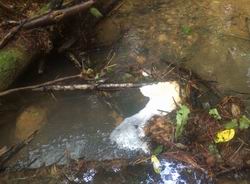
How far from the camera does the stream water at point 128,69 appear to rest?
3.38m

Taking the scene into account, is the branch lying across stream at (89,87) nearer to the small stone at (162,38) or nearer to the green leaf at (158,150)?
the green leaf at (158,150)

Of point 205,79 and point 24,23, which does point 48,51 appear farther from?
point 205,79

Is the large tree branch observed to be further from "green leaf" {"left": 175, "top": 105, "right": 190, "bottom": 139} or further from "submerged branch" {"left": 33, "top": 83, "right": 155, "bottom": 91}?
"green leaf" {"left": 175, "top": 105, "right": 190, "bottom": 139}

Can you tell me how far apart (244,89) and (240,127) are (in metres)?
0.65

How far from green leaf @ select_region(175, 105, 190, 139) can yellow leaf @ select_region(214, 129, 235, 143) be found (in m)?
0.32

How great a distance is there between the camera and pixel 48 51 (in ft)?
12.9

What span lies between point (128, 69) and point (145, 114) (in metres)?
0.68

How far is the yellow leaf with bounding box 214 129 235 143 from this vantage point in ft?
10.6

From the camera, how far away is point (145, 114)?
363 cm

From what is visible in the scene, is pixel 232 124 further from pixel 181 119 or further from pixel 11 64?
pixel 11 64

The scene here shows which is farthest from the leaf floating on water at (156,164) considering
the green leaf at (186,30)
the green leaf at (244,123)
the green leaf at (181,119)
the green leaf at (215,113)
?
the green leaf at (186,30)

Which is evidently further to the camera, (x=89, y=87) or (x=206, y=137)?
(x=89, y=87)

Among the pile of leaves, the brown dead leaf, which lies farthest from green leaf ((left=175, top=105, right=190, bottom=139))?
the brown dead leaf

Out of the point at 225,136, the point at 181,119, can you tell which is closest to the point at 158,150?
the point at 181,119
